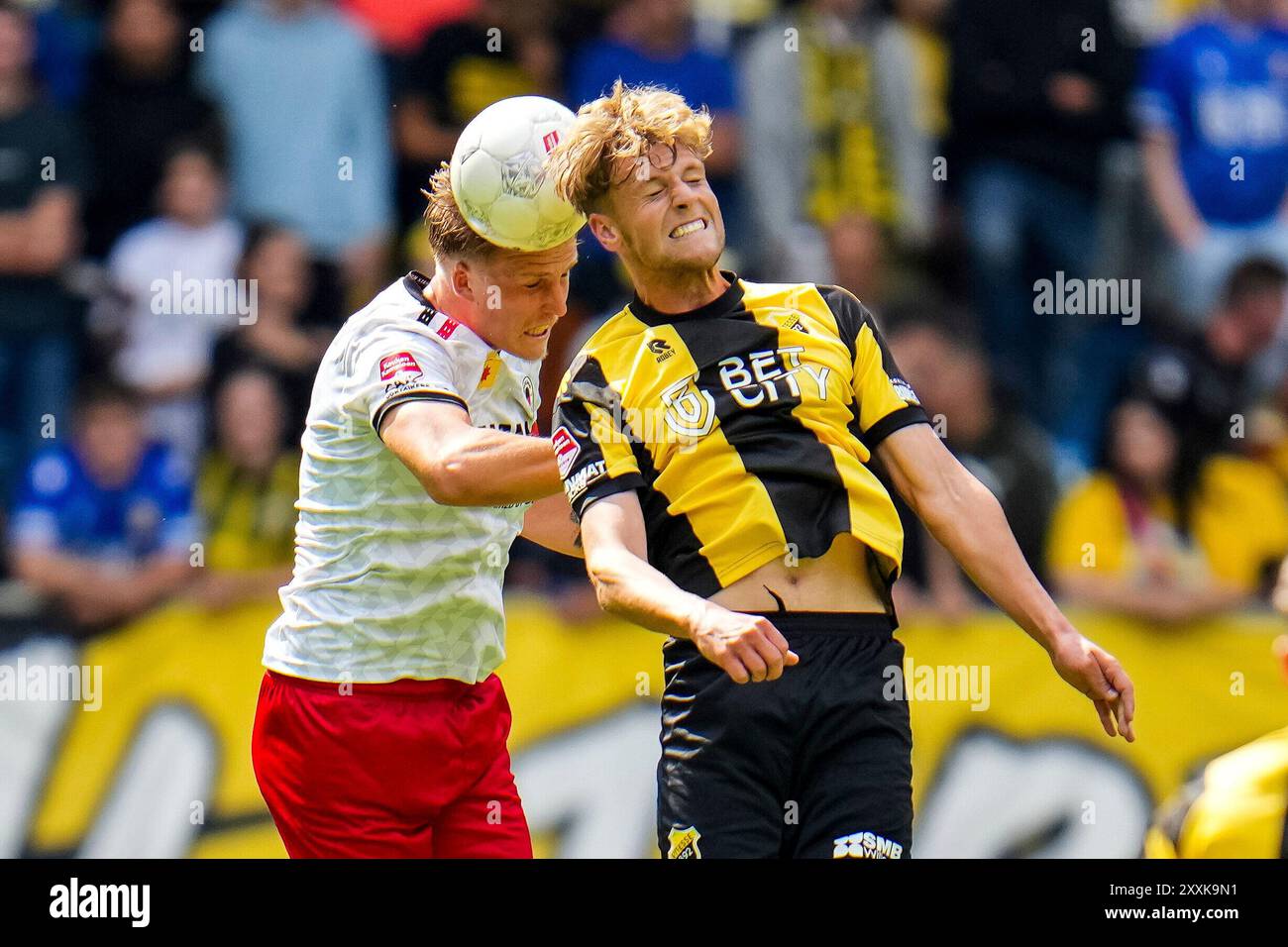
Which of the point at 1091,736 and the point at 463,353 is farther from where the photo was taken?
the point at 1091,736

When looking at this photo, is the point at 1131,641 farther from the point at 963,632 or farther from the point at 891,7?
the point at 891,7

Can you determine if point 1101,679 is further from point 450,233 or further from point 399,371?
point 450,233

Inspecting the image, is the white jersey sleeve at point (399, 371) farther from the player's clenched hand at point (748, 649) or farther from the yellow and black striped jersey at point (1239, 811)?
the yellow and black striped jersey at point (1239, 811)

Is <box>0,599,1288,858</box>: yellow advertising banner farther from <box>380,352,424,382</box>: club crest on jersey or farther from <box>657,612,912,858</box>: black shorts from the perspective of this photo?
<box>657,612,912,858</box>: black shorts

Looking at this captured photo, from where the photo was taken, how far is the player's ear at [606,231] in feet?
15.8

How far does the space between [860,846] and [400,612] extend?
56.1 inches

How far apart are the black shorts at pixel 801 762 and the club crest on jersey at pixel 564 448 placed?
62cm

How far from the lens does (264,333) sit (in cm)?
827

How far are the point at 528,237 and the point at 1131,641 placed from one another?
4033 mm
